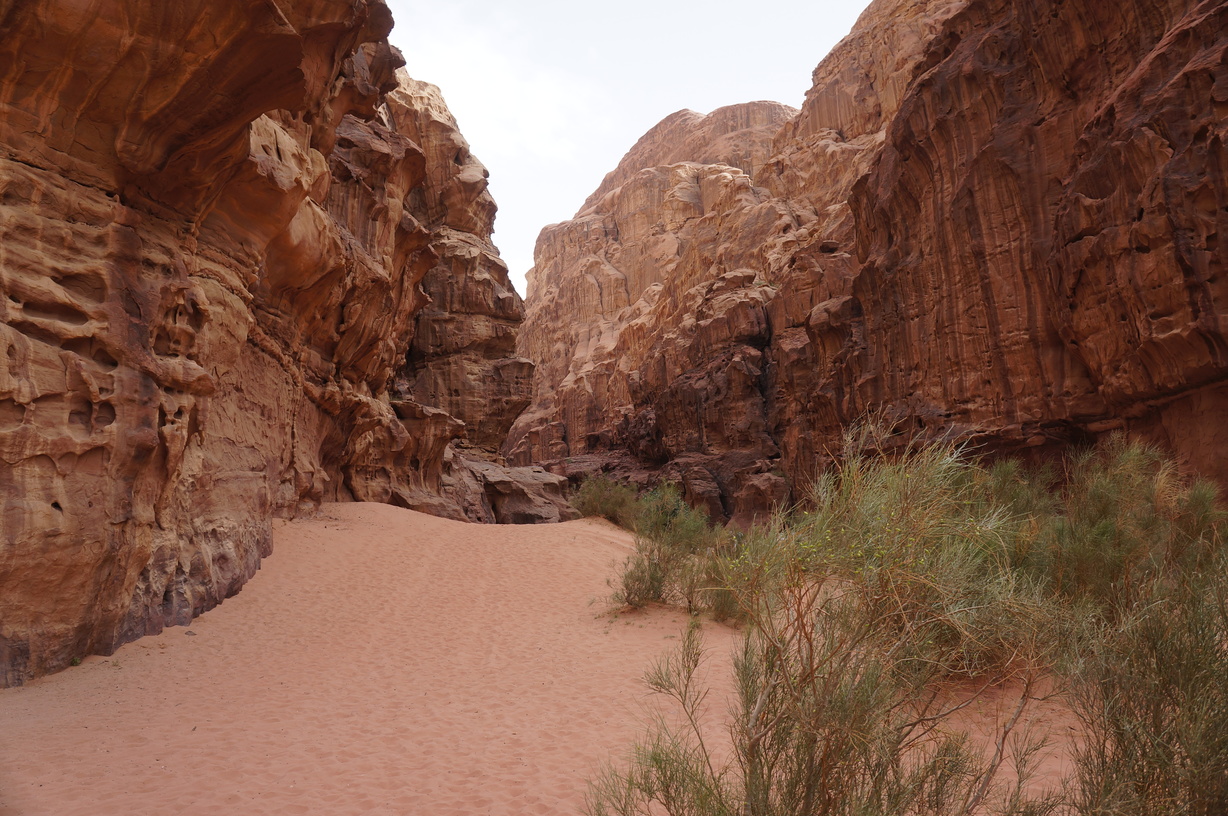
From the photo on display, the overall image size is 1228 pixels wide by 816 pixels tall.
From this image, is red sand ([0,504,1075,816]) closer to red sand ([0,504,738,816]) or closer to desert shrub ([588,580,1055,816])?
red sand ([0,504,738,816])

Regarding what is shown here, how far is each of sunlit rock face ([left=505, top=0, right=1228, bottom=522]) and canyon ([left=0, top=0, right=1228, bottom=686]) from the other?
0.09 m

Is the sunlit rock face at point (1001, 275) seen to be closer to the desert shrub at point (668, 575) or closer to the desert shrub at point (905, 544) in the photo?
the desert shrub at point (668, 575)

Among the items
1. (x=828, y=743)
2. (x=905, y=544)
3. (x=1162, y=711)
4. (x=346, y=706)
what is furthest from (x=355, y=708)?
(x=1162, y=711)

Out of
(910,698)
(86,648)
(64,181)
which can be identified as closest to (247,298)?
(64,181)

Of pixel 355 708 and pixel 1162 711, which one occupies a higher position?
pixel 1162 711

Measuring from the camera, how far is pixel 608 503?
27.0 m

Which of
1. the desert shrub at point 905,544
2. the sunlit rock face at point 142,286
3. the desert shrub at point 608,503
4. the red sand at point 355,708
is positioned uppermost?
the sunlit rock face at point 142,286

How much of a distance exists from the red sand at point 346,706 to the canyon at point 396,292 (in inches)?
34.3

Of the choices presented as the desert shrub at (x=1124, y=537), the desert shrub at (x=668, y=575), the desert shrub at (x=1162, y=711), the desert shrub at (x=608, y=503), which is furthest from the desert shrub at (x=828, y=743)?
the desert shrub at (x=608, y=503)

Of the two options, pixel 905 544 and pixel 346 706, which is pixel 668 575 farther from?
pixel 905 544

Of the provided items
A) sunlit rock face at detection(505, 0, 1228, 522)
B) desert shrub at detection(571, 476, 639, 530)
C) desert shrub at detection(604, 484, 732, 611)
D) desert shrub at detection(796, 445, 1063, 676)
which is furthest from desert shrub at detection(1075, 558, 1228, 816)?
desert shrub at detection(571, 476, 639, 530)

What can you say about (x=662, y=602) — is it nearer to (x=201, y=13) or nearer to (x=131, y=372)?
(x=131, y=372)

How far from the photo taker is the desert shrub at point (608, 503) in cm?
2600

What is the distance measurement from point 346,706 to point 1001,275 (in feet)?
59.5
